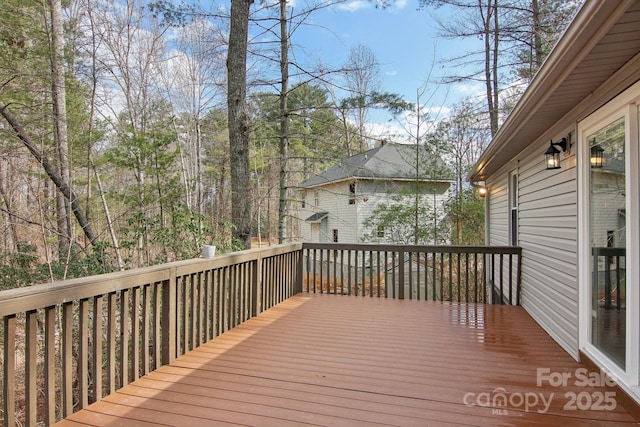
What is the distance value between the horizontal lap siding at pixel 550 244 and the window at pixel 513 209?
321mm

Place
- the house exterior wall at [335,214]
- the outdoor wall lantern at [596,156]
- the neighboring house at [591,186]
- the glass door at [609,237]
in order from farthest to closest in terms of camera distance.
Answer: the house exterior wall at [335,214]
the outdoor wall lantern at [596,156]
the glass door at [609,237]
the neighboring house at [591,186]

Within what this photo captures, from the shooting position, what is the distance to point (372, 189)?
41.0ft

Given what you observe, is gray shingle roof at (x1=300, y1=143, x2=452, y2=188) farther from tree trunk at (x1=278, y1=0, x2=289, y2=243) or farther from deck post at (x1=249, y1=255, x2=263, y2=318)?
deck post at (x1=249, y1=255, x2=263, y2=318)

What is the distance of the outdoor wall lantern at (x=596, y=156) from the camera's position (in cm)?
266

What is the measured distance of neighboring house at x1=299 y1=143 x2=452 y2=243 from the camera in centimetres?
1019

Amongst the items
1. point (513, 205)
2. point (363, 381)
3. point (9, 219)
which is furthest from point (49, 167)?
point (513, 205)

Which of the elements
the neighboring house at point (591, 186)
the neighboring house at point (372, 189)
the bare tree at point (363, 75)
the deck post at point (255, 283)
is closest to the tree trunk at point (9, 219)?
the deck post at point (255, 283)

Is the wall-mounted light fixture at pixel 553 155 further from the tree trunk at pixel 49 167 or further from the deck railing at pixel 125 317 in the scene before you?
the tree trunk at pixel 49 167

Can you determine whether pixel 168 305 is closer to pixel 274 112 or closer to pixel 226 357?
pixel 226 357

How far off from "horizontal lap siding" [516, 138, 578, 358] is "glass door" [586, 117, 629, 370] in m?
0.32

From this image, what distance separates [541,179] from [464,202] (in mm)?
6388

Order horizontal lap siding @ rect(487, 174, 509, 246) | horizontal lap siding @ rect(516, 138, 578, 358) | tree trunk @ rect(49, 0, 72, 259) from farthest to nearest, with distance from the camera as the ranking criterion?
1. horizontal lap siding @ rect(487, 174, 509, 246)
2. tree trunk @ rect(49, 0, 72, 259)
3. horizontal lap siding @ rect(516, 138, 578, 358)

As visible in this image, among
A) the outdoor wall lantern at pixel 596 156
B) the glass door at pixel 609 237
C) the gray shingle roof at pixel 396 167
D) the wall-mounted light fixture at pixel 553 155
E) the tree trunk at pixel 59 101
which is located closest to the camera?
the glass door at pixel 609 237

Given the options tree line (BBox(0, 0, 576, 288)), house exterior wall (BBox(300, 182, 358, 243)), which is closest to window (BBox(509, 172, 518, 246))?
tree line (BBox(0, 0, 576, 288))
